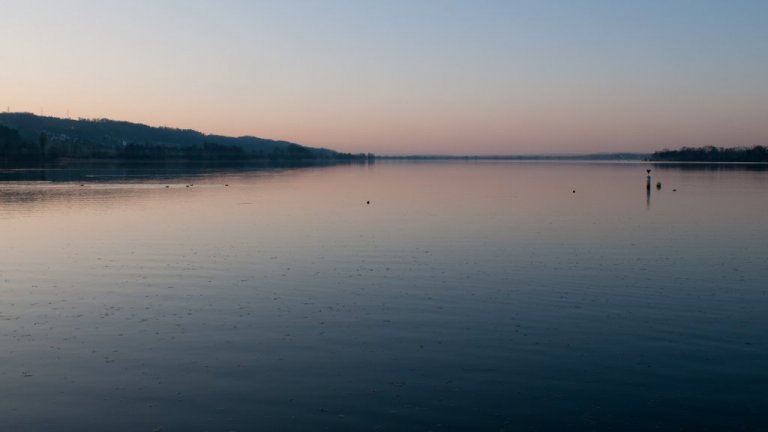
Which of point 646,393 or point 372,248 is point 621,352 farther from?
point 372,248

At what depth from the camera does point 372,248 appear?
102ft

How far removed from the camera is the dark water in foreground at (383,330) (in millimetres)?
11711

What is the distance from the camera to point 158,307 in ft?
64.0

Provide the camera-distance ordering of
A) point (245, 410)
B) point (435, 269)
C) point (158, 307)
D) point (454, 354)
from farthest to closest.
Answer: point (435, 269) < point (158, 307) < point (454, 354) < point (245, 410)

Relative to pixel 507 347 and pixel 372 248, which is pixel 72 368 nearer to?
pixel 507 347

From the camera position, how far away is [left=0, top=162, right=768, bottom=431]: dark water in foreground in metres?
11.7

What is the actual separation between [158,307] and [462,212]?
32.8 m

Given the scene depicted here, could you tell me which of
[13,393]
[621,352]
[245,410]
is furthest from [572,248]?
[13,393]

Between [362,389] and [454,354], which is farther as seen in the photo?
[454,354]

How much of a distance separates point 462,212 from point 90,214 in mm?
28841

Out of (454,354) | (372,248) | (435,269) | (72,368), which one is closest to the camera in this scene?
(72,368)

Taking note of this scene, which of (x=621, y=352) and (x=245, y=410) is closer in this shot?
(x=245, y=410)

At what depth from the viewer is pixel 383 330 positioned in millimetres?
17000

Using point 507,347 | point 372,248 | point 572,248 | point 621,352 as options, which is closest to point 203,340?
point 507,347
